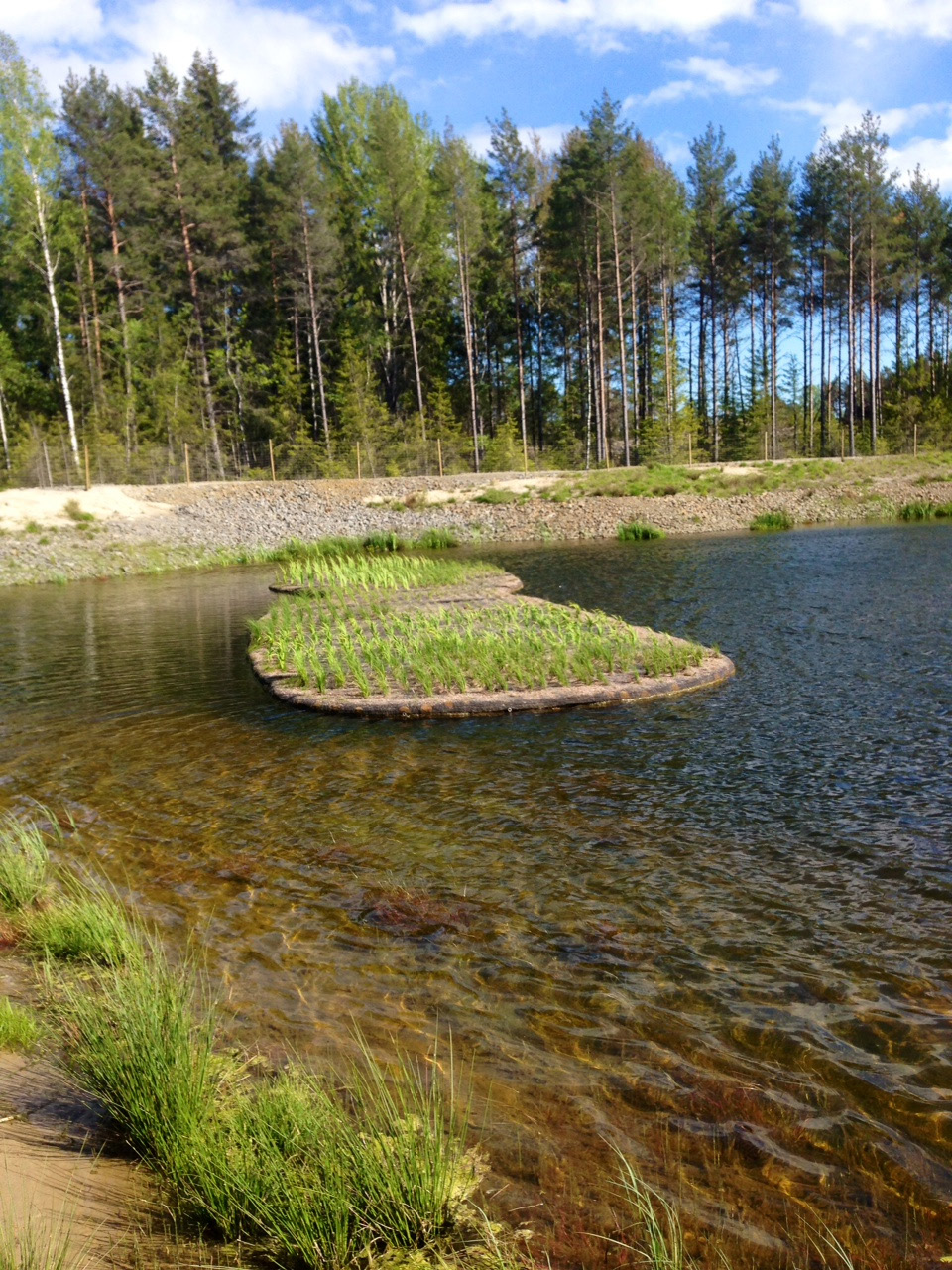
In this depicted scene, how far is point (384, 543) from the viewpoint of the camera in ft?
99.2

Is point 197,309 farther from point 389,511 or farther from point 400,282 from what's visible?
point 389,511

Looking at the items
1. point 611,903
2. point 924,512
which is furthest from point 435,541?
point 611,903

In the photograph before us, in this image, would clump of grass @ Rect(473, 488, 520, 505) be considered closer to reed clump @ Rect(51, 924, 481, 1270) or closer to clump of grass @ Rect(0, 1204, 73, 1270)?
reed clump @ Rect(51, 924, 481, 1270)

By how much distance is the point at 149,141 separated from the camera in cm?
4759

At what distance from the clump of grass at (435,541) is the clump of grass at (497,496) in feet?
20.1

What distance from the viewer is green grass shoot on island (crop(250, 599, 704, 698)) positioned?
10.5 m

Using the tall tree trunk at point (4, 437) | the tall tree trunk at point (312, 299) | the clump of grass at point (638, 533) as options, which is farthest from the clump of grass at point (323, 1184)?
the tall tree trunk at point (312, 299)

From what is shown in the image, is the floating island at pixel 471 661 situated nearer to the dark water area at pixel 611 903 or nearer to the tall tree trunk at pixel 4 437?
the dark water area at pixel 611 903

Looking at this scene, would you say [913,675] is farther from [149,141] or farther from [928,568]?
[149,141]

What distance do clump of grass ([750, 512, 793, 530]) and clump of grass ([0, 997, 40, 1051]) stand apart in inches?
1271

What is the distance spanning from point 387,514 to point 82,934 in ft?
107

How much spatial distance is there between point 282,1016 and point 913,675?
27.8 feet

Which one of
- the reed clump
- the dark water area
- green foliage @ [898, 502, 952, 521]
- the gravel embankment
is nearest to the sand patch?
the gravel embankment

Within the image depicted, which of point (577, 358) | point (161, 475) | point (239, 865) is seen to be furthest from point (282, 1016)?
point (577, 358)
